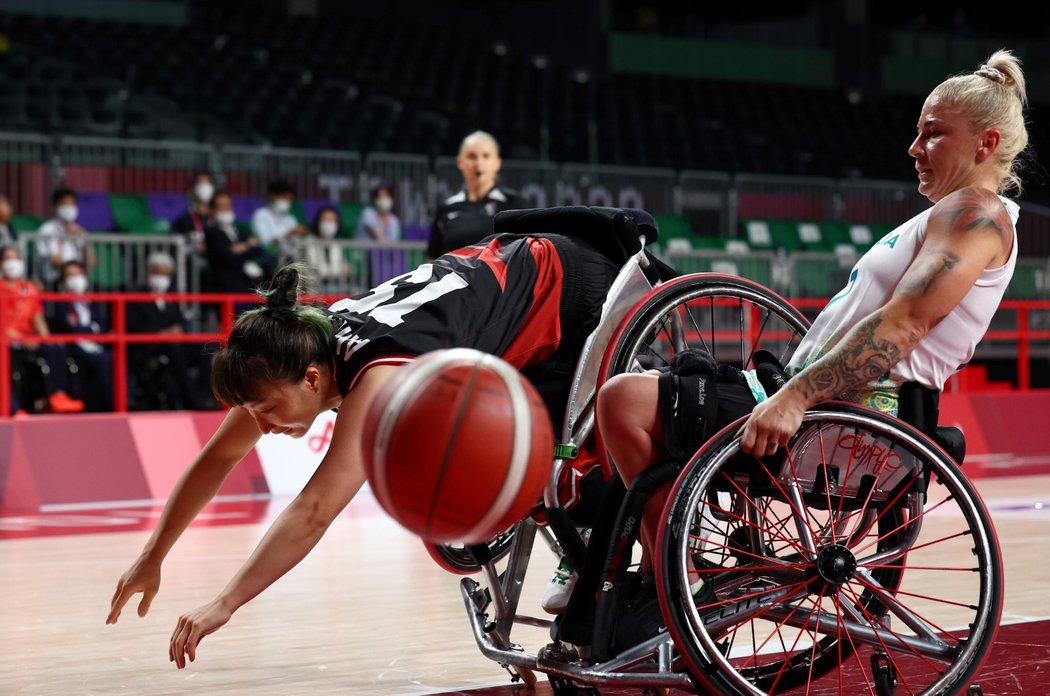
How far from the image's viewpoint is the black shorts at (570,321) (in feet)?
11.8

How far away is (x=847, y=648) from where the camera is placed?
3492 millimetres

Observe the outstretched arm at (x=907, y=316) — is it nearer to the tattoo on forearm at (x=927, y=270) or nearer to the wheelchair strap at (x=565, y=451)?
the tattoo on forearm at (x=927, y=270)

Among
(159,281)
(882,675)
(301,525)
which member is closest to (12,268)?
(159,281)

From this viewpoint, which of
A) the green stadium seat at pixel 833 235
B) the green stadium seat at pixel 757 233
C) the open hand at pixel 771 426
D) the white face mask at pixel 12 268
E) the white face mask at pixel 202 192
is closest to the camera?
the open hand at pixel 771 426

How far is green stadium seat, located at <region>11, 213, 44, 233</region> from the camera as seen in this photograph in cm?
1149

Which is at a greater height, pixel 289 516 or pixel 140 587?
pixel 289 516

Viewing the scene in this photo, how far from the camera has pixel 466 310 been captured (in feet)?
10.8

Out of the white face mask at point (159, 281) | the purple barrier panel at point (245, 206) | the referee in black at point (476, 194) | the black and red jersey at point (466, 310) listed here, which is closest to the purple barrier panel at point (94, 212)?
the purple barrier panel at point (245, 206)

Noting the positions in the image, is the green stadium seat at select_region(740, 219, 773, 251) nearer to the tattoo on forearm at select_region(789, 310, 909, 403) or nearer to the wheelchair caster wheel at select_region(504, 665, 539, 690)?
the wheelchair caster wheel at select_region(504, 665, 539, 690)

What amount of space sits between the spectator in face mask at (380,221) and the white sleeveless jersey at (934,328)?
910 centimetres

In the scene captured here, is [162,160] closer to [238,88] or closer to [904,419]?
[238,88]

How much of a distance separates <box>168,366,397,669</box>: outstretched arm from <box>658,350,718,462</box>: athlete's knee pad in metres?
0.57

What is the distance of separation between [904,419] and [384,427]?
1.13 m

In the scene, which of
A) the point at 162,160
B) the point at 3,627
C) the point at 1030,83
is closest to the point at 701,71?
the point at 1030,83
